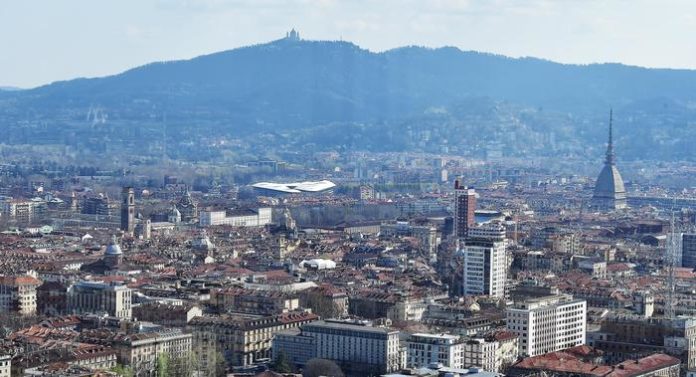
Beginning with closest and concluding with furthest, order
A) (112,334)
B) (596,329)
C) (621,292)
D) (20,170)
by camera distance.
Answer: (112,334), (596,329), (621,292), (20,170)

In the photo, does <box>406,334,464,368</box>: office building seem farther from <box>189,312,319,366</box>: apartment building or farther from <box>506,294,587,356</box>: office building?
<box>189,312,319,366</box>: apartment building

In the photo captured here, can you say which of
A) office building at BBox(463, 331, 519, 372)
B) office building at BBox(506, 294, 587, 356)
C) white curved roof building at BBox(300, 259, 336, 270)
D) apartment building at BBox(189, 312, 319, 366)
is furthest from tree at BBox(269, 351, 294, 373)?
white curved roof building at BBox(300, 259, 336, 270)

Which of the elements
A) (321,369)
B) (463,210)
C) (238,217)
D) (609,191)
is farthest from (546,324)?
(609,191)

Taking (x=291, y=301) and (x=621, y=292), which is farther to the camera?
(x=621, y=292)

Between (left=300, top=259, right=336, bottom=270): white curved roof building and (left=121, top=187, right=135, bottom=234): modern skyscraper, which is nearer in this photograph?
(left=300, top=259, right=336, bottom=270): white curved roof building

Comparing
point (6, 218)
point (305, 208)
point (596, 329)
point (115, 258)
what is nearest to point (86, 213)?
point (6, 218)

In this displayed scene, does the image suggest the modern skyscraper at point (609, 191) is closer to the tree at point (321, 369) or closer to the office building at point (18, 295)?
A: the office building at point (18, 295)

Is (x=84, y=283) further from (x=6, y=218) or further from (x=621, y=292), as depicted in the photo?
(x=6, y=218)
